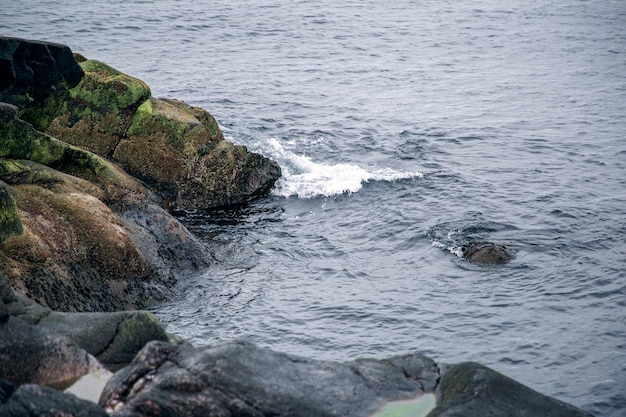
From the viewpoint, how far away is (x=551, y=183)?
2936cm

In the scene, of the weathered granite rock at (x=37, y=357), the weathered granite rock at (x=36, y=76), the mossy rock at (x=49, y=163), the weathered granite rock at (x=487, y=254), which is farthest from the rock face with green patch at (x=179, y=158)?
the weathered granite rock at (x=37, y=357)

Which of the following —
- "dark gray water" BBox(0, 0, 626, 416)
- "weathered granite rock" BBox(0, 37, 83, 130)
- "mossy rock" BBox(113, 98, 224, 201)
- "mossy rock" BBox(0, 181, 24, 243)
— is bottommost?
"dark gray water" BBox(0, 0, 626, 416)

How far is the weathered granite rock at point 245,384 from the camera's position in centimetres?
1000

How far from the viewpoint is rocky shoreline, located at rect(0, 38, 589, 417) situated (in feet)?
34.0

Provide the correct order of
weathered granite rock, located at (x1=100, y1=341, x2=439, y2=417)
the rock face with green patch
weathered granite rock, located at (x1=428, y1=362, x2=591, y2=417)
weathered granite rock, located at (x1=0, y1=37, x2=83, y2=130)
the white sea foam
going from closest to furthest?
1. weathered granite rock, located at (x1=100, y1=341, x2=439, y2=417)
2. weathered granite rock, located at (x1=428, y1=362, x2=591, y2=417)
3. weathered granite rock, located at (x1=0, y1=37, x2=83, y2=130)
4. the rock face with green patch
5. the white sea foam

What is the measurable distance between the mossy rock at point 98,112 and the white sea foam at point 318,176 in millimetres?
6297

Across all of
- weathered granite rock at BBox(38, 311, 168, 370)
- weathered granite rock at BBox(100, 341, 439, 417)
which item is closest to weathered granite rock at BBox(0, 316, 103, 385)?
weathered granite rock at BBox(38, 311, 168, 370)

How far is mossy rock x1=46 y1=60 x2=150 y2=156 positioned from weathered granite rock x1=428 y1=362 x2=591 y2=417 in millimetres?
16551

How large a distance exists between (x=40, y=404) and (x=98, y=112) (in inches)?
662

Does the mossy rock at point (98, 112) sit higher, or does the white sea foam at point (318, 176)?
the mossy rock at point (98, 112)

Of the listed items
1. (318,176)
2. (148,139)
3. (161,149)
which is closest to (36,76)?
(148,139)

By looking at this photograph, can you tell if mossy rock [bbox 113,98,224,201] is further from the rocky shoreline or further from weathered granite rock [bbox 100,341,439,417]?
weathered granite rock [bbox 100,341,439,417]

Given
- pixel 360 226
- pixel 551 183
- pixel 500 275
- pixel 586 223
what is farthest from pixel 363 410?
pixel 551 183

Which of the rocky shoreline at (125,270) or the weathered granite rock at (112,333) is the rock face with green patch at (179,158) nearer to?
the rocky shoreline at (125,270)
